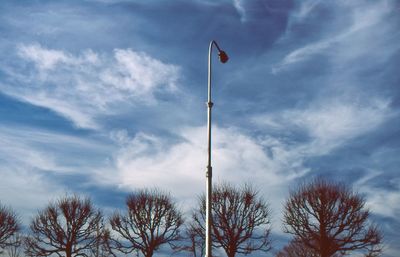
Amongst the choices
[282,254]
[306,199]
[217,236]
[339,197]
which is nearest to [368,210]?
[339,197]

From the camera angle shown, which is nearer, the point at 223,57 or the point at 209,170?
the point at 209,170

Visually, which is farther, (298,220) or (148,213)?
(148,213)

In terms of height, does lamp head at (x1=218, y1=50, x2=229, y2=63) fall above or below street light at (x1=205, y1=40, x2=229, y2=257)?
above

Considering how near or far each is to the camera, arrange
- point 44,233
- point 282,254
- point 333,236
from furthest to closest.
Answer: point 282,254 < point 44,233 < point 333,236

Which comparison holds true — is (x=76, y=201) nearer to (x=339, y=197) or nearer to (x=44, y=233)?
(x=44, y=233)

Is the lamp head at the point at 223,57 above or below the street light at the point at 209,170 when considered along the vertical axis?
above

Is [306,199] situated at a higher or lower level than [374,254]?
higher

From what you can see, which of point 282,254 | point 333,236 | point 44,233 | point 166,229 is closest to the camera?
point 333,236

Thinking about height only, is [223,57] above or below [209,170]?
above

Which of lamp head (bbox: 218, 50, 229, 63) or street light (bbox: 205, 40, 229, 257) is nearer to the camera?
street light (bbox: 205, 40, 229, 257)

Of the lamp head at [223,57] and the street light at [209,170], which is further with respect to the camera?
the lamp head at [223,57]

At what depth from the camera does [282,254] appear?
62938mm

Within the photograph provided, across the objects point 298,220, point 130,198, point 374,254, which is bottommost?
point 374,254

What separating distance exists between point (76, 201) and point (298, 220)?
73.3ft
